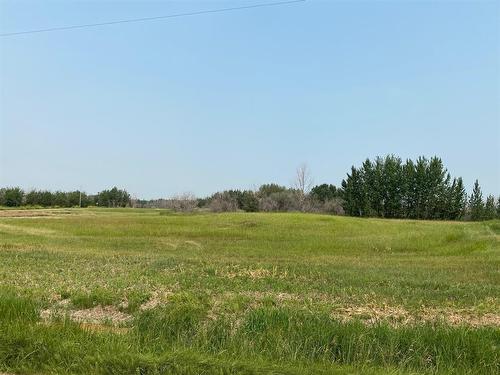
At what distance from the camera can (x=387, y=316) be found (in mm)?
8703

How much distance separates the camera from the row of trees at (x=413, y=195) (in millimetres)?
98875

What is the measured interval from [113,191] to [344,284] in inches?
5531

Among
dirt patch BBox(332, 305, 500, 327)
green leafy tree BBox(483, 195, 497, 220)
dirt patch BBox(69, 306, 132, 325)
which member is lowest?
dirt patch BBox(69, 306, 132, 325)

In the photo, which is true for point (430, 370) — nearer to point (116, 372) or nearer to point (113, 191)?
point (116, 372)

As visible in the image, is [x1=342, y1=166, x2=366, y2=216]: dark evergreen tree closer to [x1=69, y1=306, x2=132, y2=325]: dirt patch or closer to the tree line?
the tree line

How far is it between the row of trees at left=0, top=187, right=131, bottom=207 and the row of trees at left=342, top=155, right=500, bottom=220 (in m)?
69.1

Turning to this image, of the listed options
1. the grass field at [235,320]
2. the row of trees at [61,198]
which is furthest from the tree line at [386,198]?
the grass field at [235,320]

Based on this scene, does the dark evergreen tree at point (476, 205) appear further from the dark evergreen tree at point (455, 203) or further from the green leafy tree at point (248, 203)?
the green leafy tree at point (248, 203)

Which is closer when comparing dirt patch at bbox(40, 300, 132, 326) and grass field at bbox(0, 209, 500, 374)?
grass field at bbox(0, 209, 500, 374)

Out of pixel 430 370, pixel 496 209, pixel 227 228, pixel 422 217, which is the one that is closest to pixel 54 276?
pixel 430 370

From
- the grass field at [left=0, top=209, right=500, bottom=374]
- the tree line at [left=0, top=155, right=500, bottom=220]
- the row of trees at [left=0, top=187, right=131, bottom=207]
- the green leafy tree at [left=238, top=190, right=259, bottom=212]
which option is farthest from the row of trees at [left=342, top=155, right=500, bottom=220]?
the grass field at [left=0, top=209, right=500, bottom=374]

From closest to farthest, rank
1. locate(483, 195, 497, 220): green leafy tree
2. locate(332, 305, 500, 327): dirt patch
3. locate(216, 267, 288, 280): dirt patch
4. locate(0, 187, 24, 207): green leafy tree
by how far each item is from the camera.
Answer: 1. locate(332, 305, 500, 327): dirt patch
2. locate(216, 267, 288, 280): dirt patch
3. locate(483, 195, 497, 220): green leafy tree
4. locate(0, 187, 24, 207): green leafy tree

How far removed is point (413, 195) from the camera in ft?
328

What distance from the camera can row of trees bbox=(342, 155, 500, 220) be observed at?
9888 cm
